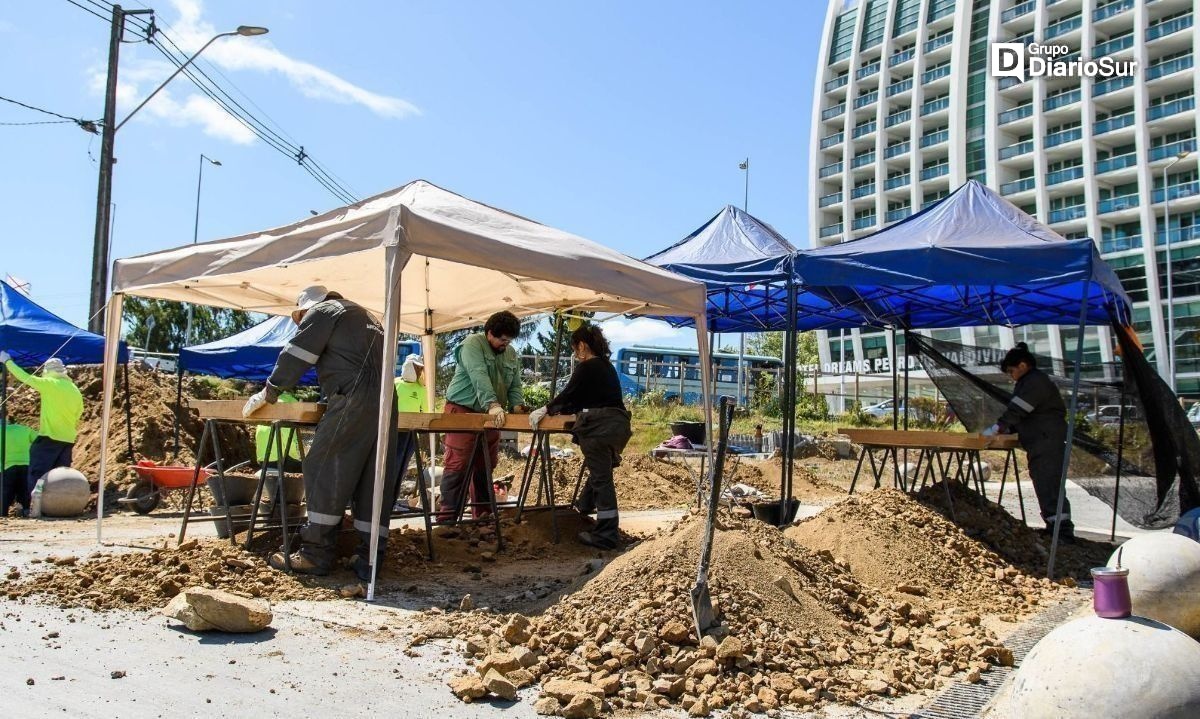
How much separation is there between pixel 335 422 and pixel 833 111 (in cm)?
6974

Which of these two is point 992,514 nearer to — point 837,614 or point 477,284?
point 837,614

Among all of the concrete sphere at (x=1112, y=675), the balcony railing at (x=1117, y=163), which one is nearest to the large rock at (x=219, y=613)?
the concrete sphere at (x=1112, y=675)

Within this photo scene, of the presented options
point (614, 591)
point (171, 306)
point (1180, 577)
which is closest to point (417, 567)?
point (614, 591)

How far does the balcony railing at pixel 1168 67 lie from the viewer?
165 ft

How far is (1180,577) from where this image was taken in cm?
529

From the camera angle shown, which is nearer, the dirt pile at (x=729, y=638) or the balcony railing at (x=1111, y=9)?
the dirt pile at (x=729, y=638)

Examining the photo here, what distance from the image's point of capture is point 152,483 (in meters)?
11.2

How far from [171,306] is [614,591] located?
1905 inches

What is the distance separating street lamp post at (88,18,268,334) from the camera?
531 inches

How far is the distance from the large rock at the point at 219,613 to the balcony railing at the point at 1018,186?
6015 centimetres

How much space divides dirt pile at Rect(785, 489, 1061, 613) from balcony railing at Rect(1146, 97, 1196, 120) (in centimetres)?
5211

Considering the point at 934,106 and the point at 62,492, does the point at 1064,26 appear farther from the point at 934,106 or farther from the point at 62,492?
the point at 62,492

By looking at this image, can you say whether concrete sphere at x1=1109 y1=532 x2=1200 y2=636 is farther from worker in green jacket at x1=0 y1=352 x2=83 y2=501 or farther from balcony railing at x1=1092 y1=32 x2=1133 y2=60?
balcony railing at x1=1092 y1=32 x2=1133 y2=60

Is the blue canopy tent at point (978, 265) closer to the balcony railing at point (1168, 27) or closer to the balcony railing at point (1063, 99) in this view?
the balcony railing at point (1168, 27)
